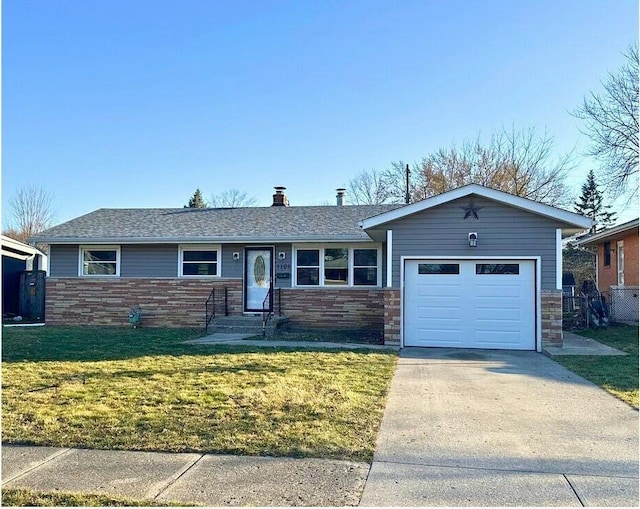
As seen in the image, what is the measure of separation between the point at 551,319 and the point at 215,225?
9.96 m

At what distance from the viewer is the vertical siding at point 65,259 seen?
1532 cm

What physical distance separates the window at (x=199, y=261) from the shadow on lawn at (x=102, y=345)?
5.98ft

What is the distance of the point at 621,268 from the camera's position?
59.3 ft

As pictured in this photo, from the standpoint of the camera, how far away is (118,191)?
102ft

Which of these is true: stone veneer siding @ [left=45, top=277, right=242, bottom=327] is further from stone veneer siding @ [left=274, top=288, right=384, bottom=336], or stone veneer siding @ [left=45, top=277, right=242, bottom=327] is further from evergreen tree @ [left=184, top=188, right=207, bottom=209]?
evergreen tree @ [left=184, top=188, right=207, bottom=209]

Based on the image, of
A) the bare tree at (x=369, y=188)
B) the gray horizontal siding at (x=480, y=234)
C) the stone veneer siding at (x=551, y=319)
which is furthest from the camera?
the bare tree at (x=369, y=188)

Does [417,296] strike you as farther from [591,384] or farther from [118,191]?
[118,191]

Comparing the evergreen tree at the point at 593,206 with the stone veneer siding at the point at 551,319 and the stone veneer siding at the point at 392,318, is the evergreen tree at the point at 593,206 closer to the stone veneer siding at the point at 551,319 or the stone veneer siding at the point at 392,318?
the stone veneer siding at the point at 551,319

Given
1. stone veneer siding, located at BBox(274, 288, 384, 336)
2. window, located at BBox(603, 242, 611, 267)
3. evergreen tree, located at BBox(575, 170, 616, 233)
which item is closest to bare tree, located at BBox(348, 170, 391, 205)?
window, located at BBox(603, 242, 611, 267)

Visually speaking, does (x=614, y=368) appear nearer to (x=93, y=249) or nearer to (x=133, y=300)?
(x=133, y=300)

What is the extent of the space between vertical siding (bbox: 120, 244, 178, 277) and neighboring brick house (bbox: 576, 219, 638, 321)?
14220 millimetres

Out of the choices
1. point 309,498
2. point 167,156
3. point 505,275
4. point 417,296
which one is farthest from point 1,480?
point 167,156

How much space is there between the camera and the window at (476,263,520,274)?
36.4ft

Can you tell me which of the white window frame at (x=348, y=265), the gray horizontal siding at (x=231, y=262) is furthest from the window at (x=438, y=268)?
the gray horizontal siding at (x=231, y=262)
